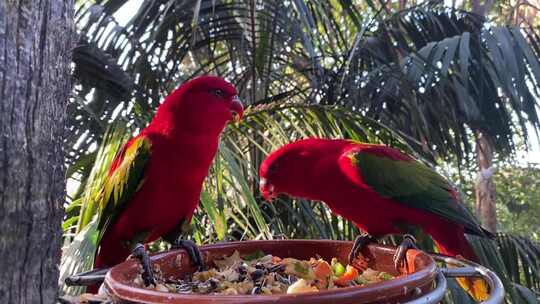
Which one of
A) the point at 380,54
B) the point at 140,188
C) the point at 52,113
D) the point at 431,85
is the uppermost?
the point at 380,54

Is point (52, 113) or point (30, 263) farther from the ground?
point (52, 113)

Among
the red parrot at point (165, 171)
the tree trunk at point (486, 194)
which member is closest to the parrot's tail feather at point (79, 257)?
the red parrot at point (165, 171)

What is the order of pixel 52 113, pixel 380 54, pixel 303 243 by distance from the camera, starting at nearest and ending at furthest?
pixel 52 113, pixel 303 243, pixel 380 54

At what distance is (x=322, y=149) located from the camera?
131cm

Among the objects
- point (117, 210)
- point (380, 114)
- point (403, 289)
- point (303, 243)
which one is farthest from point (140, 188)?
point (380, 114)

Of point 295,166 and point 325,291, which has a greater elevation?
point 295,166

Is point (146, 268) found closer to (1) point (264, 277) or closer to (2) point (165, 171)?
(1) point (264, 277)

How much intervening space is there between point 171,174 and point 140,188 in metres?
0.08

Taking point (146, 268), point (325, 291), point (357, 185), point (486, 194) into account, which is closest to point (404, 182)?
point (357, 185)

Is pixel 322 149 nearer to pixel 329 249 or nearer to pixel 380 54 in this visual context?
pixel 329 249

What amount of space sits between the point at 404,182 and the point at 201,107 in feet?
1.74

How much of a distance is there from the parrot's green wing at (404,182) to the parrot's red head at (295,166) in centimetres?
8

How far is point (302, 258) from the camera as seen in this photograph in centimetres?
98

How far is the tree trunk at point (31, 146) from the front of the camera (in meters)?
0.67
